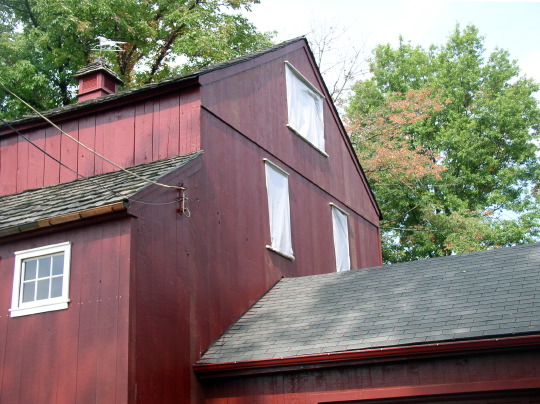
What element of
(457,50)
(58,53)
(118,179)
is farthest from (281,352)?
(457,50)

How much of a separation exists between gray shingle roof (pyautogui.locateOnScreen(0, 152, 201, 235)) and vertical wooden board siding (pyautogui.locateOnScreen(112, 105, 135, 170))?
48cm

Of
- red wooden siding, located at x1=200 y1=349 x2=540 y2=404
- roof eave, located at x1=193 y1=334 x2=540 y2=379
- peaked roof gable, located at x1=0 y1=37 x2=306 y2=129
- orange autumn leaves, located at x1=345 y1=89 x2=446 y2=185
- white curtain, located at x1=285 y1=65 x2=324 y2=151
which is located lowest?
red wooden siding, located at x1=200 y1=349 x2=540 y2=404

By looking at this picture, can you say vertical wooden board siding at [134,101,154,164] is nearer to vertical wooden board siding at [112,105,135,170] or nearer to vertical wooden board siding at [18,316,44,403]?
vertical wooden board siding at [112,105,135,170]

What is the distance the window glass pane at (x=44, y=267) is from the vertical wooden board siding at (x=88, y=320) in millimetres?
587

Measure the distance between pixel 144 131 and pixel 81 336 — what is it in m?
4.43

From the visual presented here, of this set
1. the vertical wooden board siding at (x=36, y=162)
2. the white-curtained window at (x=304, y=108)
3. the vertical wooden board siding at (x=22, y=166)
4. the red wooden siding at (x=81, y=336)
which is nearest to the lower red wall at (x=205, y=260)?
the red wooden siding at (x=81, y=336)

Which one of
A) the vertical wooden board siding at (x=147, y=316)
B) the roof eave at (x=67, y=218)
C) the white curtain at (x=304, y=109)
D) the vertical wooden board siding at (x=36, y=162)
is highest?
the white curtain at (x=304, y=109)

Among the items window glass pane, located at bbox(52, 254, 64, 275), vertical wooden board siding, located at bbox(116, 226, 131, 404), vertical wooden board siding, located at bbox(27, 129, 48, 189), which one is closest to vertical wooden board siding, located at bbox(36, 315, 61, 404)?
window glass pane, located at bbox(52, 254, 64, 275)

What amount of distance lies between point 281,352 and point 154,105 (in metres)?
5.20

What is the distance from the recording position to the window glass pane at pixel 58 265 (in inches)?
384

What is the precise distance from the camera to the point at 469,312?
30.7 ft

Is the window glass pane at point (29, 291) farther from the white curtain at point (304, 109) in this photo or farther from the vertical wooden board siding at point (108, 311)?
the white curtain at point (304, 109)

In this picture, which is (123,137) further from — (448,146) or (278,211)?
(448,146)

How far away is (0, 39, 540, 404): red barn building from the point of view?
8922mm
